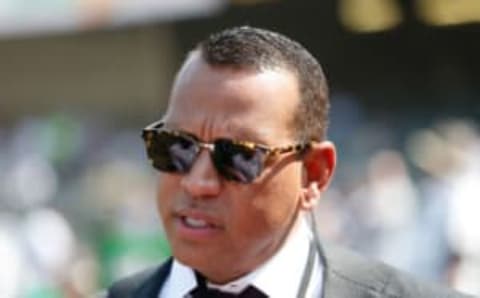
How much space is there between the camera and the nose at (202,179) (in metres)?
2.97

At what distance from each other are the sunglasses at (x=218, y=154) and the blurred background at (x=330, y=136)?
5386 millimetres

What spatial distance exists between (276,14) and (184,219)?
790 cm

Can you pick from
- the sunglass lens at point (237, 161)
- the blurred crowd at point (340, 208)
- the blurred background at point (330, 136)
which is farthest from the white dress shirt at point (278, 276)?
the blurred crowd at point (340, 208)

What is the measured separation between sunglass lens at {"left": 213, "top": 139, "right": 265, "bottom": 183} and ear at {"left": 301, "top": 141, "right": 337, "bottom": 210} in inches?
5.2

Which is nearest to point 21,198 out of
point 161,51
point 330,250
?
point 161,51

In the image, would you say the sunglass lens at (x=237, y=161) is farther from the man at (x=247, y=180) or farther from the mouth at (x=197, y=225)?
the mouth at (x=197, y=225)

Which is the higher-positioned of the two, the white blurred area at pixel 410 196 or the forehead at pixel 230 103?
the forehead at pixel 230 103

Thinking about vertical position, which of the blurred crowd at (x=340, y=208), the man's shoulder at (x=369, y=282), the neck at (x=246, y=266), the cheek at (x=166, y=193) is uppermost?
the cheek at (x=166, y=193)

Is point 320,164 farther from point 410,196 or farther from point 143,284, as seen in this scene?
point 410,196

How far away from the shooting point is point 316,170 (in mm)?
3217

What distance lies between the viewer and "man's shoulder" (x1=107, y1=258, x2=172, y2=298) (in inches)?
124

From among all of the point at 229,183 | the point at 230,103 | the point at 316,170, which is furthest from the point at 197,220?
the point at 316,170

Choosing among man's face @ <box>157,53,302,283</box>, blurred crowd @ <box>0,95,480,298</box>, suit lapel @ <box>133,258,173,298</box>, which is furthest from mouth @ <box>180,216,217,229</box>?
blurred crowd @ <box>0,95,480,298</box>

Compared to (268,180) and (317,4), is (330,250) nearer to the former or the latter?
(268,180)
